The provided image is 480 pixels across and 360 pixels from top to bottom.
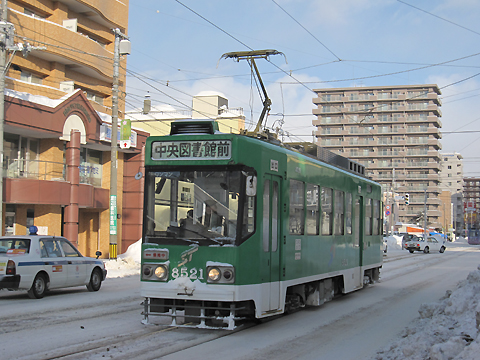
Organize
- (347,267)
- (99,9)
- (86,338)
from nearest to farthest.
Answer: (86,338) < (347,267) < (99,9)

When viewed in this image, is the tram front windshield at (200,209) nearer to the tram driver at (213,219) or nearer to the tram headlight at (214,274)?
the tram driver at (213,219)

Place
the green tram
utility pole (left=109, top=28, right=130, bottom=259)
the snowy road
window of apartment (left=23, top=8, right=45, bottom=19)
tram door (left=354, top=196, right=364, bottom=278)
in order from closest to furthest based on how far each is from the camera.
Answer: the snowy road < the green tram < tram door (left=354, top=196, right=364, bottom=278) < utility pole (left=109, top=28, right=130, bottom=259) < window of apartment (left=23, top=8, right=45, bottom=19)

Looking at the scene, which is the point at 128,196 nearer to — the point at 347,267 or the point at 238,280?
the point at 347,267

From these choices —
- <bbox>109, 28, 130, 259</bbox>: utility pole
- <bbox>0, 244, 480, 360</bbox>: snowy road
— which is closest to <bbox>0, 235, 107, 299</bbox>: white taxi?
<bbox>0, 244, 480, 360</bbox>: snowy road

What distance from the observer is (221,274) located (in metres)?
8.71

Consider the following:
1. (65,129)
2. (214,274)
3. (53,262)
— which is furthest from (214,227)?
(65,129)

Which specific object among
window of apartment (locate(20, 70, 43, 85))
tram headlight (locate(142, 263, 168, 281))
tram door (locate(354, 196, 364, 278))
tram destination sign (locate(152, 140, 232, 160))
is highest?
window of apartment (locate(20, 70, 43, 85))

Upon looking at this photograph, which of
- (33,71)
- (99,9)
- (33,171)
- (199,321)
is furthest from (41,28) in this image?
(199,321)

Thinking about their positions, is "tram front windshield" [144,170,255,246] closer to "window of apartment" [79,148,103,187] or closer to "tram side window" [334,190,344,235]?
"tram side window" [334,190,344,235]

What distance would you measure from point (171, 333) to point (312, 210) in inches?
168

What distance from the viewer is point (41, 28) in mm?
27203

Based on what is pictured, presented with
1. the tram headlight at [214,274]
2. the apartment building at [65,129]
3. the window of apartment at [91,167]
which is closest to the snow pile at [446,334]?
the tram headlight at [214,274]

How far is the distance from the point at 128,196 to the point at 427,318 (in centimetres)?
2685

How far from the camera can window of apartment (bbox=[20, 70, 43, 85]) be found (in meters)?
27.9
